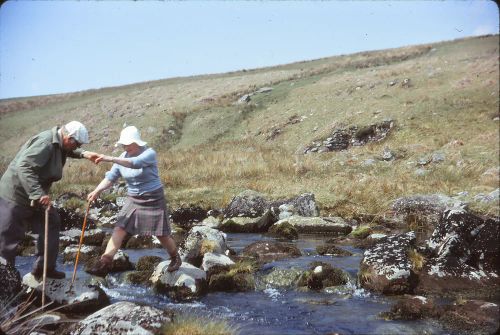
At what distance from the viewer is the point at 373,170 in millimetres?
22375

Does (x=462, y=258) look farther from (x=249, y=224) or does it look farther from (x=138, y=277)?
(x=249, y=224)

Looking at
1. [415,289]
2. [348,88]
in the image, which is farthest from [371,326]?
[348,88]

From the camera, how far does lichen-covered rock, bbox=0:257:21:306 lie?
7.02 m

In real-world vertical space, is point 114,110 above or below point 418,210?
above

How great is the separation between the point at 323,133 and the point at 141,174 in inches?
971

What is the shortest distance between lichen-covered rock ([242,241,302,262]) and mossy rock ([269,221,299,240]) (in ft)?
6.40

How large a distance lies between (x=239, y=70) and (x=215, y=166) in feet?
232

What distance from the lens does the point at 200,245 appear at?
446 inches

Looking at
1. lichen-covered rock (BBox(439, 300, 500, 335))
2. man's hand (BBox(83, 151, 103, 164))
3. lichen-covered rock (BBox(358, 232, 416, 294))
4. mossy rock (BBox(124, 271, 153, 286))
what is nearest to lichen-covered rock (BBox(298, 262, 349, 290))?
lichen-covered rock (BBox(358, 232, 416, 294))

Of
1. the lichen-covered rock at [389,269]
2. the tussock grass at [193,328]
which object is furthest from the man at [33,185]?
the lichen-covered rock at [389,269]

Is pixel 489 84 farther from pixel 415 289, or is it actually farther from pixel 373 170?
pixel 415 289

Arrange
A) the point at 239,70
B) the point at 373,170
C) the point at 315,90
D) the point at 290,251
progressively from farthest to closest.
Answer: the point at 239,70 < the point at 315,90 < the point at 373,170 < the point at 290,251

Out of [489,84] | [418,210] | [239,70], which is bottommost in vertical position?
[418,210]

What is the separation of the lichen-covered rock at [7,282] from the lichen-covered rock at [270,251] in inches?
237
